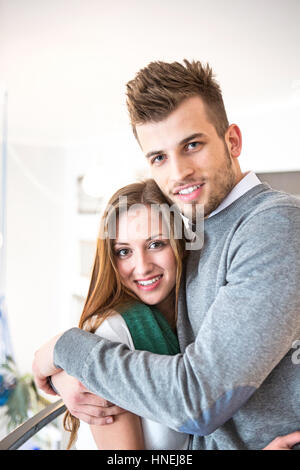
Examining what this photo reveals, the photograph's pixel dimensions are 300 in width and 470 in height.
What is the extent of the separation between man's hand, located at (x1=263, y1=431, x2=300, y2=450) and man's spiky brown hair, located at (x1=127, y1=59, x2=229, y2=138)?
638 millimetres

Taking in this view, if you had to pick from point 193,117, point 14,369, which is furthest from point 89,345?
point 14,369

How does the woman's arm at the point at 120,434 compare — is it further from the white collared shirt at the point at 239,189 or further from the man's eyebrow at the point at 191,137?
the man's eyebrow at the point at 191,137

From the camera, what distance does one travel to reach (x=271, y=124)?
1262 mm

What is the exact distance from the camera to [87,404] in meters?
0.79

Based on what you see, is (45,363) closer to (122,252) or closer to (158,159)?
(122,252)

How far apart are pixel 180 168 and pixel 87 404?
1.71 ft

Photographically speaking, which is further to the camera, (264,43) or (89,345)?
(264,43)

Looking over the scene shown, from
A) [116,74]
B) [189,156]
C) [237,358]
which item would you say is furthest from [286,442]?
[116,74]

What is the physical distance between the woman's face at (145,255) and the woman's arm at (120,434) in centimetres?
26

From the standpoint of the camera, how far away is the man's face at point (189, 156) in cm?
84

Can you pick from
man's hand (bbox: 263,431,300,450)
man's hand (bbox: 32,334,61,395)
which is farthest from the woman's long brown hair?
man's hand (bbox: 263,431,300,450)

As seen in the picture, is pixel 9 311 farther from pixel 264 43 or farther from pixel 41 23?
pixel 264 43

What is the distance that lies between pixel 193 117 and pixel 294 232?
0.35 meters

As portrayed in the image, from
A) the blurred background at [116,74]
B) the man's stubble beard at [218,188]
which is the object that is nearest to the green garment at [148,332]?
the man's stubble beard at [218,188]
